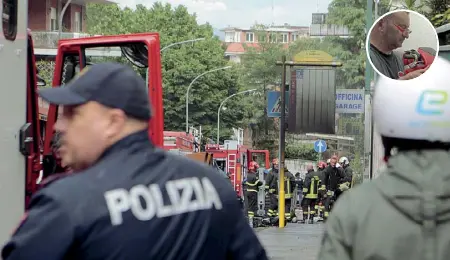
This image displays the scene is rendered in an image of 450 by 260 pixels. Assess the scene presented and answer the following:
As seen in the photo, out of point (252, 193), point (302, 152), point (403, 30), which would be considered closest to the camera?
point (403, 30)

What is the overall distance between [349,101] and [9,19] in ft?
61.6

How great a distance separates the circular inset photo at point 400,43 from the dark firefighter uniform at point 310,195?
2149 cm

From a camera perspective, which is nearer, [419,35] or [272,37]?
[419,35]

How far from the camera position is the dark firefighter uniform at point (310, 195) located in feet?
92.7

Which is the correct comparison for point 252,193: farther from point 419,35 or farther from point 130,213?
point 130,213

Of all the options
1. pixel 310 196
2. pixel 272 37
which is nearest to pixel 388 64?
pixel 310 196

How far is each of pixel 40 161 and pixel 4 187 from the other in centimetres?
113

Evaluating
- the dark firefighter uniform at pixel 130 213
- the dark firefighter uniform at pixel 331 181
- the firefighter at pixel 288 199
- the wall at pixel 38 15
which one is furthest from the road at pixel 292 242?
the wall at pixel 38 15

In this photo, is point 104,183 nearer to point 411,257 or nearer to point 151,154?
point 151,154

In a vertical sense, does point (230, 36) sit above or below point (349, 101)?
above

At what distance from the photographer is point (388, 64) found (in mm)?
6617

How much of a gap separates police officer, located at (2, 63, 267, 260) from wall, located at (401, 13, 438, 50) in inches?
138

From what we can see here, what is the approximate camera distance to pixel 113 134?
2.98 meters

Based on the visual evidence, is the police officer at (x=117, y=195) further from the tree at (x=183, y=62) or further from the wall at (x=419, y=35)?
the tree at (x=183, y=62)
